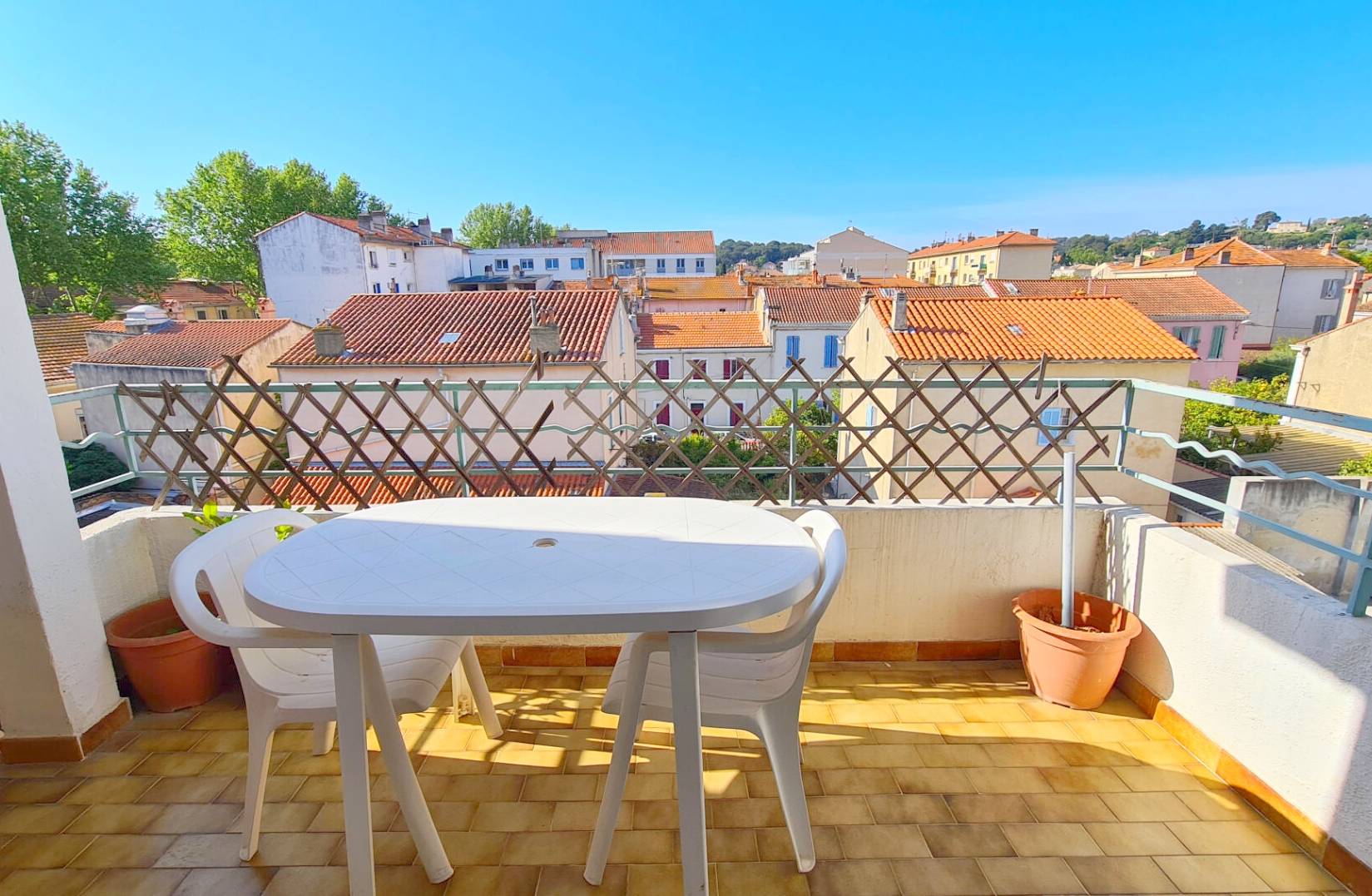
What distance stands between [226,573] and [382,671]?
0.51m

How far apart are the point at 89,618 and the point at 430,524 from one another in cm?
147

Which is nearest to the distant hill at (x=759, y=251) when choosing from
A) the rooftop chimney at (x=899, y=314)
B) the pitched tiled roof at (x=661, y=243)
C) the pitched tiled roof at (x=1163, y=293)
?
the pitched tiled roof at (x=661, y=243)

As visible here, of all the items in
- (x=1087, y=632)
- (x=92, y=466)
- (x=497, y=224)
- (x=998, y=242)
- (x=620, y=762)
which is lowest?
(x=92, y=466)

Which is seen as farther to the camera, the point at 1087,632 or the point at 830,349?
the point at 830,349

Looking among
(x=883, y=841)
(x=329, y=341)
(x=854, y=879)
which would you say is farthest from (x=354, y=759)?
(x=329, y=341)

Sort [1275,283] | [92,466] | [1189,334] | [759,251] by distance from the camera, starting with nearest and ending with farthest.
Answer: [92,466] < [1189,334] < [1275,283] < [759,251]

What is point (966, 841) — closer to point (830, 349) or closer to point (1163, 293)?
point (830, 349)

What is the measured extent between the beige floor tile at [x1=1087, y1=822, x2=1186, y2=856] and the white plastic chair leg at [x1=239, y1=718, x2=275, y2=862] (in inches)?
89.3

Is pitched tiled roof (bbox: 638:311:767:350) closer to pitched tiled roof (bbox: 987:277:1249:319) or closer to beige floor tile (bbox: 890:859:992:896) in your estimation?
pitched tiled roof (bbox: 987:277:1249:319)

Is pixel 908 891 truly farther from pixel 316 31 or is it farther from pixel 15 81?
pixel 316 31

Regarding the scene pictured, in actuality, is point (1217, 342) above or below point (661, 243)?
below

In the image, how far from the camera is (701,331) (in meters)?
24.1

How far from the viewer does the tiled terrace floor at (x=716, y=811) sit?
5.16 feet

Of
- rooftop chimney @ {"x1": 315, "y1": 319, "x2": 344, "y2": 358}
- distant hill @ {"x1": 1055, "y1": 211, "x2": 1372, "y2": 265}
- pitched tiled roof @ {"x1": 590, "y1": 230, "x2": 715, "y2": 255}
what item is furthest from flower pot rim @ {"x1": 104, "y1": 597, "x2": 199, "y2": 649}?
distant hill @ {"x1": 1055, "y1": 211, "x2": 1372, "y2": 265}
